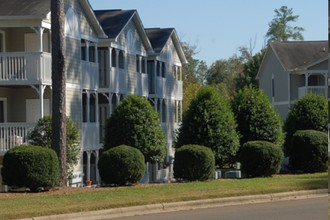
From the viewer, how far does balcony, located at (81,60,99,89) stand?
38406 millimetres

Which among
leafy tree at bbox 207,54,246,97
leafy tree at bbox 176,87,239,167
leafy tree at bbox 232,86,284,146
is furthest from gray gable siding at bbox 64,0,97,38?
leafy tree at bbox 207,54,246,97

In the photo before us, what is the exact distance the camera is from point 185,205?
69.6 ft

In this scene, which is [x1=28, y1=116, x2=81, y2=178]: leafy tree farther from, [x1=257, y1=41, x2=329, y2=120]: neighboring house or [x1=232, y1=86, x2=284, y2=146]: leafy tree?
[x1=257, y1=41, x2=329, y2=120]: neighboring house

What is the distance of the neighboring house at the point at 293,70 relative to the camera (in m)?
55.9

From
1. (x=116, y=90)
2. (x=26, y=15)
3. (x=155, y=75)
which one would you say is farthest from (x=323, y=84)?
(x=26, y=15)

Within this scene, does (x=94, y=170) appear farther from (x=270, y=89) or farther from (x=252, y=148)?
(x=270, y=89)

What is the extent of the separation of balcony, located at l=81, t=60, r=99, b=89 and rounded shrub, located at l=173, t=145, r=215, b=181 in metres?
10.9

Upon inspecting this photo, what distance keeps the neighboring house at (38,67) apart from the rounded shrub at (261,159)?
8.44m

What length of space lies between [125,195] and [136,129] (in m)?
11.3

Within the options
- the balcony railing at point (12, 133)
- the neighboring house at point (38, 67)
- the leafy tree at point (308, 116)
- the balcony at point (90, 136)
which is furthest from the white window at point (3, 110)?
the leafy tree at point (308, 116)

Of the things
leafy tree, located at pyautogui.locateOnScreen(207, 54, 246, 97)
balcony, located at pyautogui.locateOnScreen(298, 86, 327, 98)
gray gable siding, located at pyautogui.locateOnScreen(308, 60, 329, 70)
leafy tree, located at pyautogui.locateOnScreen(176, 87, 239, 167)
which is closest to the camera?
leafy tree, located at pyautogui.locateOnScreen(176, 87, 239, 167)

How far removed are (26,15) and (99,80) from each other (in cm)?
902

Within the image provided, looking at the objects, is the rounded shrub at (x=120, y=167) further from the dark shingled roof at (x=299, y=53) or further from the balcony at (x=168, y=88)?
the dark shingled roof at (x=299, y=53)

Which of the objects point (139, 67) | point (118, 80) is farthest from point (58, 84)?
point (139, 67)
